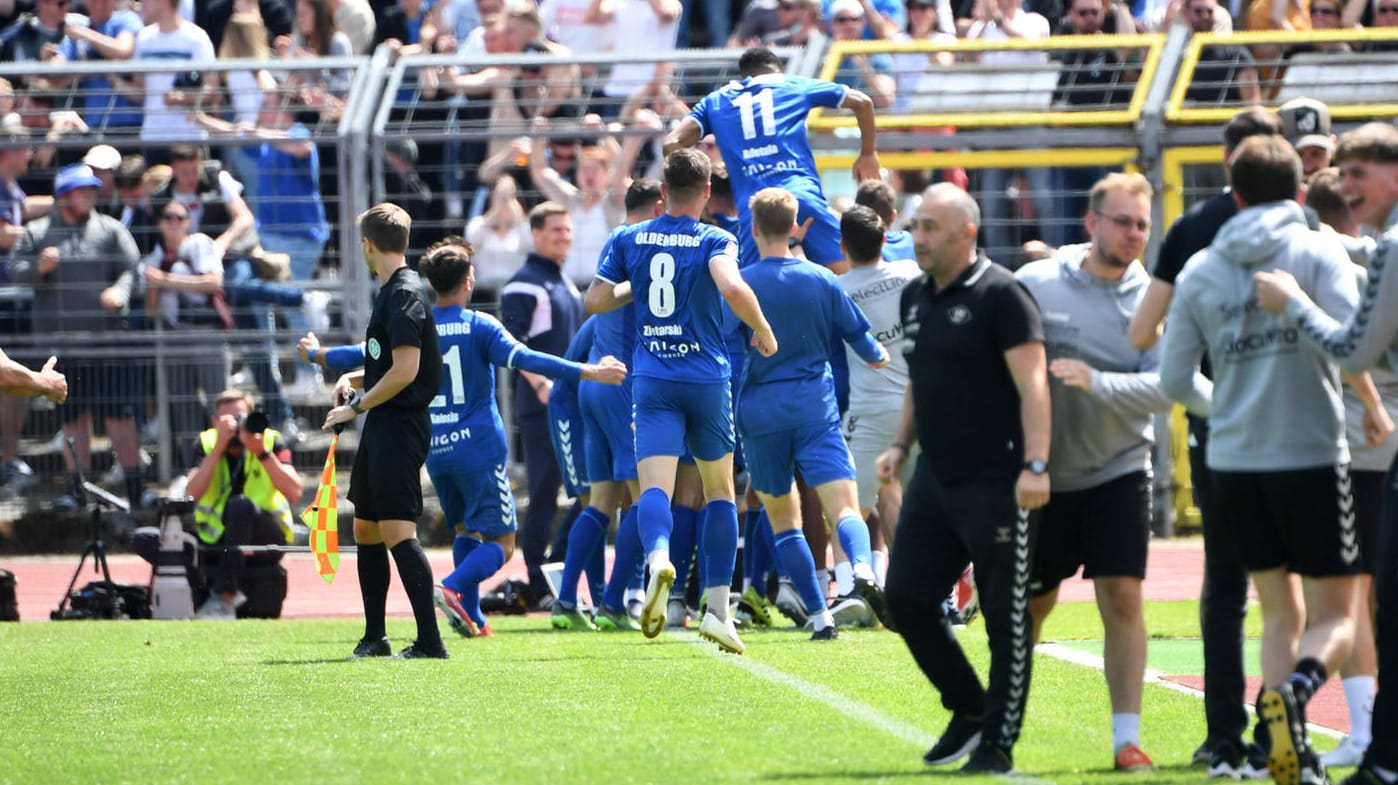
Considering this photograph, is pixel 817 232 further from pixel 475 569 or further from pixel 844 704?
pixel 844 704

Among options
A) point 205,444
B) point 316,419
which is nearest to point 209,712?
point 205,444

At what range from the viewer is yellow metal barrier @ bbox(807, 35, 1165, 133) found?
1689 cm

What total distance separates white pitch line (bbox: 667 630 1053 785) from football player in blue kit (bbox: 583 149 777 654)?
0.44 m

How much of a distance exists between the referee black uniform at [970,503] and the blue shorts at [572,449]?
6325 mm

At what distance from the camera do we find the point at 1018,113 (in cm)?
1720

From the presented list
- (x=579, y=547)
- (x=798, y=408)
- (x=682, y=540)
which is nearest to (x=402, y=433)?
(x=798, y=408)

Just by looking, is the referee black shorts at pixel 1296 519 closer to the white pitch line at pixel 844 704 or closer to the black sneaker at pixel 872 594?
the white pitch line at pixel 844 704

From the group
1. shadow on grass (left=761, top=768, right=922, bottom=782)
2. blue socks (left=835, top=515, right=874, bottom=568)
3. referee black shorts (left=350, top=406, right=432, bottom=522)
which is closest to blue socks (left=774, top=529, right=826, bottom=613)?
blue socks (left=835, top=515, right=874, bottom=568)

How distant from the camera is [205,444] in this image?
14.1 m

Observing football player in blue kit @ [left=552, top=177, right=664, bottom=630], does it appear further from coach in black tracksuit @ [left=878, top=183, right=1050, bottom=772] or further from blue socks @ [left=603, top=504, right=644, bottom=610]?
coach in black tracksuit @ [left=878, top=183, right=1050, bottom=772]

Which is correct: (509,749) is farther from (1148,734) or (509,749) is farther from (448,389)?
(448,389)

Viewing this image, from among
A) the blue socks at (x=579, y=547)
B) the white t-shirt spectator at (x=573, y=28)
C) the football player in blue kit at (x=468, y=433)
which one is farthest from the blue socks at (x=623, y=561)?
the white t-shirt spectator at (x=573, y=28)

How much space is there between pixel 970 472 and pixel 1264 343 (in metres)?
1.00

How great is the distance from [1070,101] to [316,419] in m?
6.74
